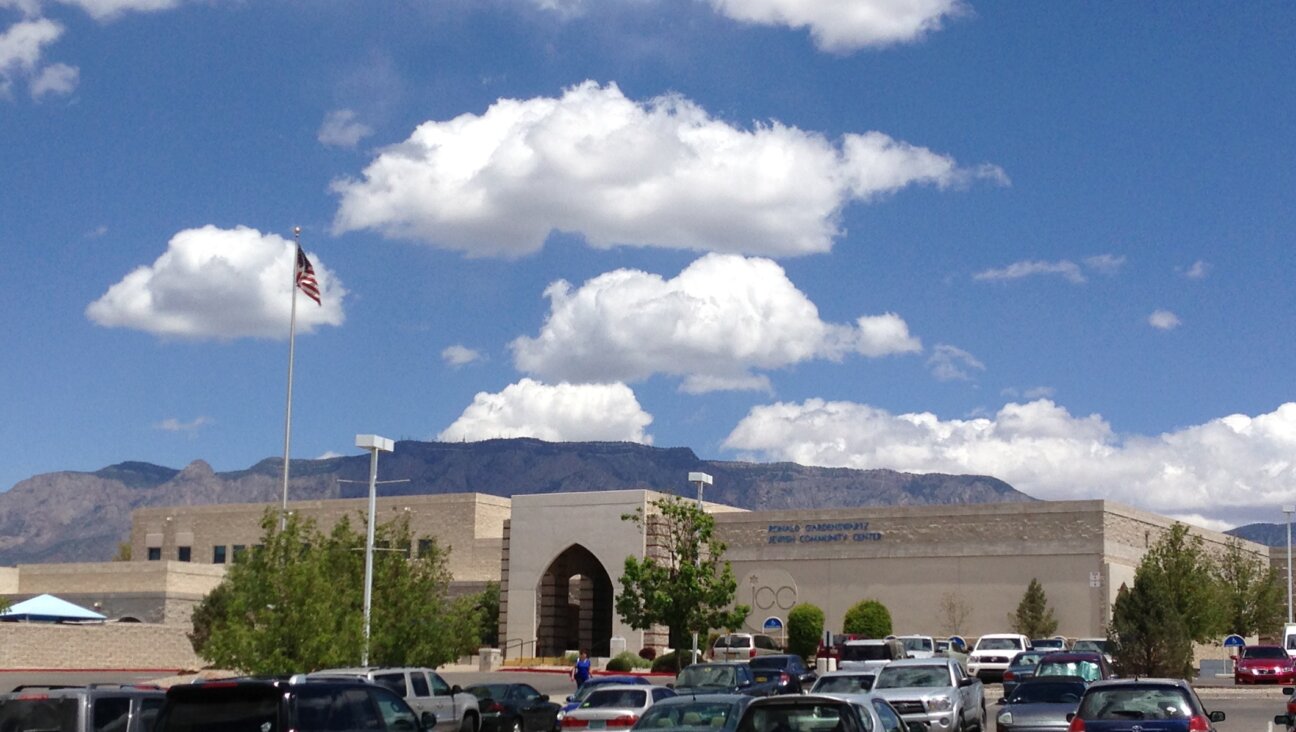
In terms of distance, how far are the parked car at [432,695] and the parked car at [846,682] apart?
690cm

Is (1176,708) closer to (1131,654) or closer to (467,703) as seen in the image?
(467,703)

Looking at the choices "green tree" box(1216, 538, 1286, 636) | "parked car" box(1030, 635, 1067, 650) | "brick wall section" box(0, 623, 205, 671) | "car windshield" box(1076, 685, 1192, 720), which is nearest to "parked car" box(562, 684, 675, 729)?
"car windshield" box(1076, 685, 1192, 720)

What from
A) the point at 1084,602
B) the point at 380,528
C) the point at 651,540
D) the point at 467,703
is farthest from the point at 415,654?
the point at 1084,602

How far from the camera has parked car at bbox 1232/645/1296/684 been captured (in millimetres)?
45219

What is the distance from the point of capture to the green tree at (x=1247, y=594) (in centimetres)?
6738

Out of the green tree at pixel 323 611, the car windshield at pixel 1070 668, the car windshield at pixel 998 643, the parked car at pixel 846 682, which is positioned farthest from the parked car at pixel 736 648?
the parked car at pixel 846 682

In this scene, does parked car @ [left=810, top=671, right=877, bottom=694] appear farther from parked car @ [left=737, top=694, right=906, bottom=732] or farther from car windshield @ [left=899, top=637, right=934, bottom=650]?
car windshield @ [left=899, top=637, right=934, bottom=650]

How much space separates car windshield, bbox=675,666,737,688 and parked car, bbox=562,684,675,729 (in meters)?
5.61

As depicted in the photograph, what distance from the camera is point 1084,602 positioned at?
6112 cm

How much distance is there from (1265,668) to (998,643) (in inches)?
302

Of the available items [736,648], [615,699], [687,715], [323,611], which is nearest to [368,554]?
[323,611]

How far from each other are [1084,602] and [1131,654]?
15.2 metres

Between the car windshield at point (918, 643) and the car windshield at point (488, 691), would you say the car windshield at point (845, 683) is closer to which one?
the car windshield at point (488, 691)

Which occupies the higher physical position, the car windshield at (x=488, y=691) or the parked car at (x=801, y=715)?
the parked car at (x=801, y=715)
